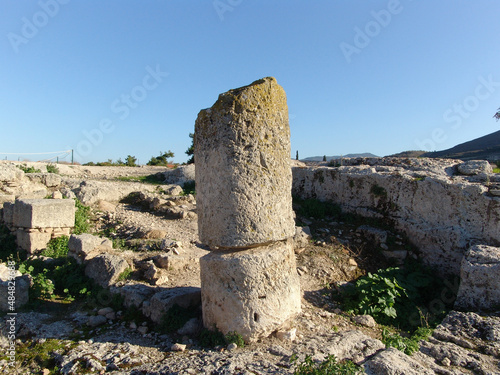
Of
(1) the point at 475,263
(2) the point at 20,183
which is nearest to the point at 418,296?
(1) the point at 475,263

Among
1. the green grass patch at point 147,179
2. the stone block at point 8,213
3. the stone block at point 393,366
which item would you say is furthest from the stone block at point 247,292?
the green grass patch at point 147,179

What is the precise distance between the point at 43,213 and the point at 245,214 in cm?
490

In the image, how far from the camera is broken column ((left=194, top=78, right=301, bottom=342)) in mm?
3666

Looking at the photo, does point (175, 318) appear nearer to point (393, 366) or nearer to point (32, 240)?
point (393, 366)

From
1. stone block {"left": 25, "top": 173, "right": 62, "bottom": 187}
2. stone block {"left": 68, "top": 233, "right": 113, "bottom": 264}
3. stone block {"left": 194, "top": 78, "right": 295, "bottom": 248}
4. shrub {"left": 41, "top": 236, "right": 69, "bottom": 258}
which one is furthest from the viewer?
stone block {"left": 25, "top": 173, "right": 62, "bottom": 187}

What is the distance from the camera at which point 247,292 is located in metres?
3.66

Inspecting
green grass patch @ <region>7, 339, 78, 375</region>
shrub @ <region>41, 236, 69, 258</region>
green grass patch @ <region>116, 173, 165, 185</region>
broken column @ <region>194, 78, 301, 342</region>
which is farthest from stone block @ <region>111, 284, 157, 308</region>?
green grass patch @ <region>116, 173, 165, 185</region>

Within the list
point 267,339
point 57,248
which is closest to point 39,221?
point 57,248

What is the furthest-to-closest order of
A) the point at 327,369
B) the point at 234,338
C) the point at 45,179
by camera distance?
the point at 45,179, the point at 234,338, the point at 327,369

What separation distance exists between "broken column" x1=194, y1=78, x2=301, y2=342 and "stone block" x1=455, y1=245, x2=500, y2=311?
2.63 m

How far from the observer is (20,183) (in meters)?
8.94

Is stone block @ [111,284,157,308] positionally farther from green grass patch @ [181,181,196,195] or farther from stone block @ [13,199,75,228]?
green grass patch @ [181,181,196,195]

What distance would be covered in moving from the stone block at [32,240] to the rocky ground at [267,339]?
1.41 metres

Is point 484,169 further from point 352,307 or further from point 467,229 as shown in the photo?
point 352,307
